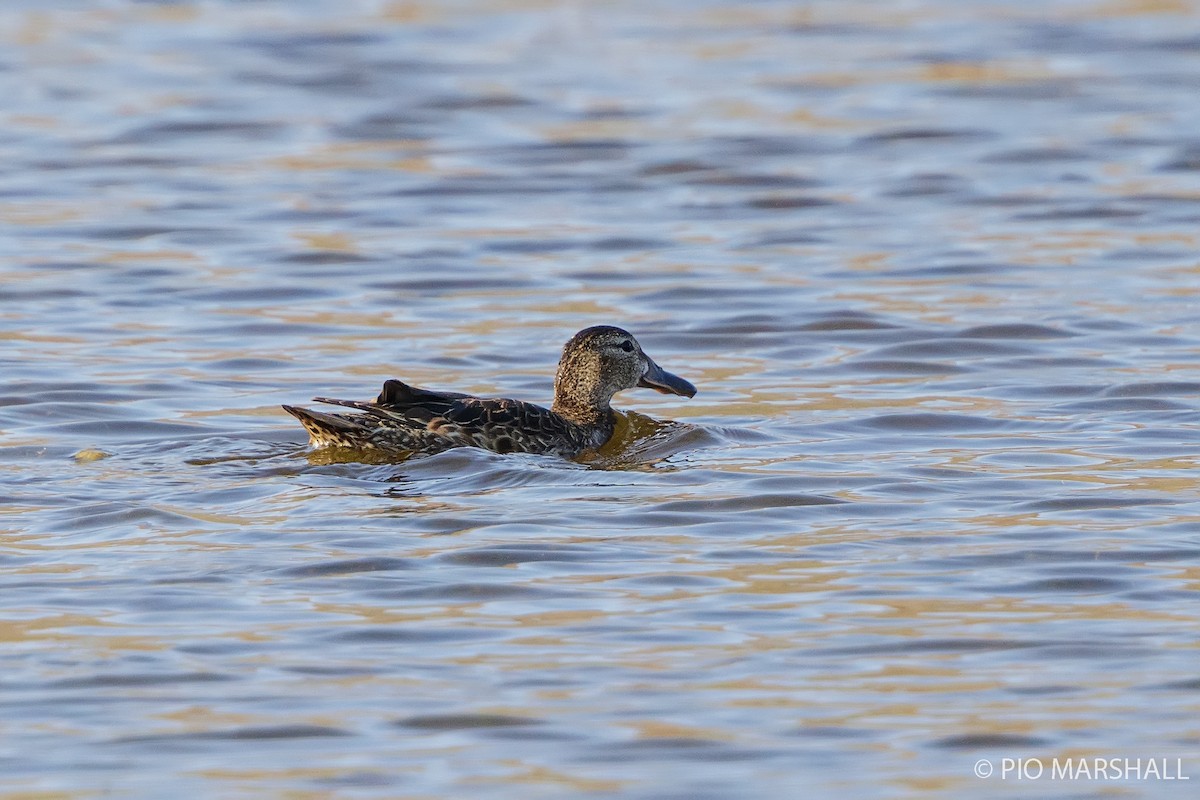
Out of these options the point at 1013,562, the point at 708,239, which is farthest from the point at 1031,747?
the point at 708,239

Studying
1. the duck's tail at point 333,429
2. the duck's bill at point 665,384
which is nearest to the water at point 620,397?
the duck's tail at point 333,429

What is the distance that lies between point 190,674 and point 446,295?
7924mm

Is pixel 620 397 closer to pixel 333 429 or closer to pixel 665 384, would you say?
pixel 665 384

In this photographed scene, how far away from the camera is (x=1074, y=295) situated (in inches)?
559

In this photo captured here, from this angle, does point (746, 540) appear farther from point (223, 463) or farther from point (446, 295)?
point (446, 295)

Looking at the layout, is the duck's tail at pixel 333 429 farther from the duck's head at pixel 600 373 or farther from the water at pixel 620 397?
the duck's head at pixel 600 373

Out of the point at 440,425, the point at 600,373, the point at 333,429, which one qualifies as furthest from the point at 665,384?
the point at 333,429

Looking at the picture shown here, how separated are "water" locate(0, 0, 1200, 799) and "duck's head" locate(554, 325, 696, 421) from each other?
267 mm

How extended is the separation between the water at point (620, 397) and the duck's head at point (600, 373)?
27 cm

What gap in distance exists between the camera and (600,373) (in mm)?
11211

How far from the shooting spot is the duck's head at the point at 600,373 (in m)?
11.2

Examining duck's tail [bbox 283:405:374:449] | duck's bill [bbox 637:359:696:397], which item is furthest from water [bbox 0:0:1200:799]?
duck's bill [bbox 637:359:696:397]

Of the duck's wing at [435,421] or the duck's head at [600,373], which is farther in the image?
the duck's head at [600,373]

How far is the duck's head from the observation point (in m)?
11.2
